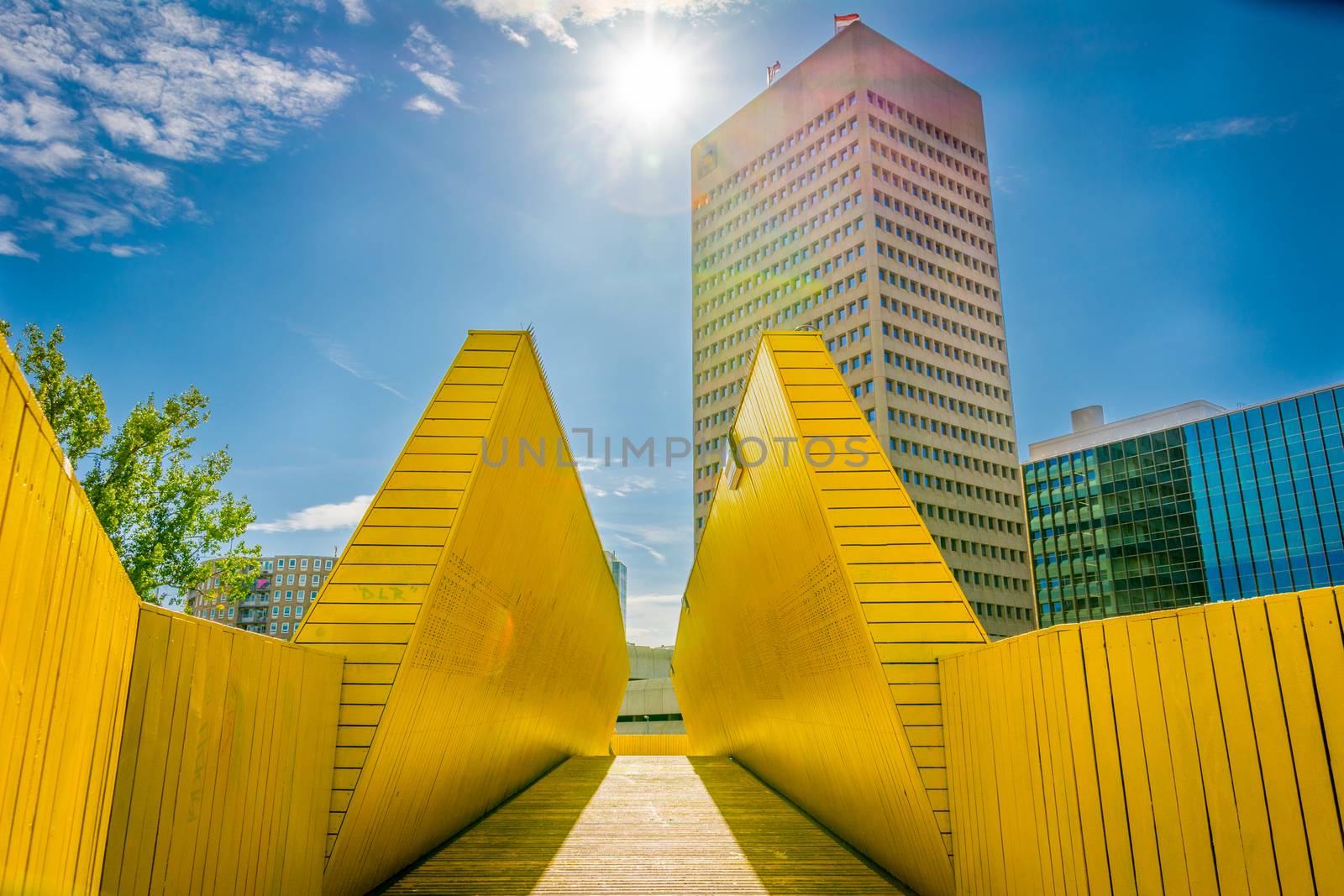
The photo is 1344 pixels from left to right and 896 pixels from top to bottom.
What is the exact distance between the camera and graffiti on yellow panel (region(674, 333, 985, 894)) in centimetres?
775

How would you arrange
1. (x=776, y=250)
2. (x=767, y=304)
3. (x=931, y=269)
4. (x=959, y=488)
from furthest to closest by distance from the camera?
(x=776, y=250) → (x=767, y=304) → (x=931, y=269) → (x=959, y=488)

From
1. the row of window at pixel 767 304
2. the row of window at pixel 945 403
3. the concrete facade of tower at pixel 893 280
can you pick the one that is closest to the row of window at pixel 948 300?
the concrete facade of tower at pixel 893 280

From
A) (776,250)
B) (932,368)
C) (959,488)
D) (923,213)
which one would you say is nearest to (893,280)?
(932,368)

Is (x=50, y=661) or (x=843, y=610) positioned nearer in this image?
(x=50, y=661)

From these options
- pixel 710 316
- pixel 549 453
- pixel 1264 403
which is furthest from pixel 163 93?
pixel 710 316

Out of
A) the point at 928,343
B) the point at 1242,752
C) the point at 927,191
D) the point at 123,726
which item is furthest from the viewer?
the point at 927,191

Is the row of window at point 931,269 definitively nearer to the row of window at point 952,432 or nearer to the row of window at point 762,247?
the row of window at point 762,247

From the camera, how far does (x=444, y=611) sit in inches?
341

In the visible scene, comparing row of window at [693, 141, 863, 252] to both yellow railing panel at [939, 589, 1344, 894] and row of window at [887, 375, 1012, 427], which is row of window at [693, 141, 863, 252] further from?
yellow railing panel at [939, 589, 1344, 894]

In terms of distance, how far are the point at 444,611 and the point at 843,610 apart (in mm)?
4161

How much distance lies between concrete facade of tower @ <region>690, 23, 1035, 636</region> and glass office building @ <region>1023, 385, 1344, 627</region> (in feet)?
22.3

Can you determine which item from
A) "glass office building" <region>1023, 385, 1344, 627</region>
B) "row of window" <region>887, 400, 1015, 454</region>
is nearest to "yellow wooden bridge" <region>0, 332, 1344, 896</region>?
"glass office building" <region>1023, 385, 1344, 627</region>

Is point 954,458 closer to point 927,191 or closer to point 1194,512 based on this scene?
point 1194,512

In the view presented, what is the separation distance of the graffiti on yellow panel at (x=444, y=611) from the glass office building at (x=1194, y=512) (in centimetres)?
5081
